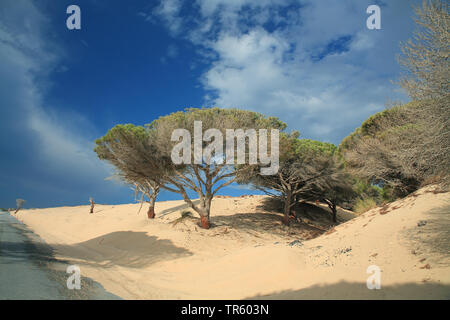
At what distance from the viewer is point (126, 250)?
38.5 feet

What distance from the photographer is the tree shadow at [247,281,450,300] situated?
146 inches

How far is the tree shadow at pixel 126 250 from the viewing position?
31.2ft

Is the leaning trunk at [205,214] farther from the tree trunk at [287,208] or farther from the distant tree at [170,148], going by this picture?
the tree trunk at [287,208]

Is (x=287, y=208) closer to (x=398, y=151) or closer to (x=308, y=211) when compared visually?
(x=308, y=211)

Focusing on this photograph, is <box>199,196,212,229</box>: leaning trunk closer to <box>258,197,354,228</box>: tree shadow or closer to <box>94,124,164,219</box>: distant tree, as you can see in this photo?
<box>94,124,164,219</box>: distant tree

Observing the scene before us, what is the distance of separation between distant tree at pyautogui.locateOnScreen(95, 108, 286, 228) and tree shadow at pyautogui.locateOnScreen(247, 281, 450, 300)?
9.71 m

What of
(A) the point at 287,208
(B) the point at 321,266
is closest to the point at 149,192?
(A) the point at 287,208

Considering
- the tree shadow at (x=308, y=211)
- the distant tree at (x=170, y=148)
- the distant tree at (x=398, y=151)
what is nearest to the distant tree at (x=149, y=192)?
the distant tree at (x=170, y=148)

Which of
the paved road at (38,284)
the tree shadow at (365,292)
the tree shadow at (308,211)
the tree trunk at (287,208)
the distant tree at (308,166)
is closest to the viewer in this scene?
the tree shadow at (365,292)

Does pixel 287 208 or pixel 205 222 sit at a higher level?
pixel 287 208

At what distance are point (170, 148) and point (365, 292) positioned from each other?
11044 mm

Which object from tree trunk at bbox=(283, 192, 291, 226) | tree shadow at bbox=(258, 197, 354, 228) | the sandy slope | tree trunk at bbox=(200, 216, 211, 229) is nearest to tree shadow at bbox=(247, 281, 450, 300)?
the sandy slope

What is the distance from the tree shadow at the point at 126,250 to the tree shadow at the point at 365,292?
666 cm
